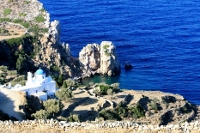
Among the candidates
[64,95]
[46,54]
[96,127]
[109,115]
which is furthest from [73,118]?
[46,54]

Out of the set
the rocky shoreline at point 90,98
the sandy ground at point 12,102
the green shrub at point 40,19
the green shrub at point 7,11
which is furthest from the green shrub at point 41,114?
the green shrub at point 7,11

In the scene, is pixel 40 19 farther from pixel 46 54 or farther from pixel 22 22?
pixel 46 54

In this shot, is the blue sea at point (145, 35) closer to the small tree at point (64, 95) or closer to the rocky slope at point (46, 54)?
the rocky slope at point (46, 54)

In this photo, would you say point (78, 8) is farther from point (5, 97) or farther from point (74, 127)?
point (74, 127)

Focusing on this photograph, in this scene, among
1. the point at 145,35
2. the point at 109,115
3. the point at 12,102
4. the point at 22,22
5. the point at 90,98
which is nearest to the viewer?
the point at 12,102

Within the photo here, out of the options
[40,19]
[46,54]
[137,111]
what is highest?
[40,19]

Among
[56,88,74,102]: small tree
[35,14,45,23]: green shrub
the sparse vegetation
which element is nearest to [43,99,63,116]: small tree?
[56,88,74,102]: small tree

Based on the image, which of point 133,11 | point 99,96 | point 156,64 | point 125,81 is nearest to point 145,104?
point 99,96

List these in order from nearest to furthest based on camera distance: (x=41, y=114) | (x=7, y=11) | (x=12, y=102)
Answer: (x=41, y=114) < (x=12, y=102) < (x=7, y=11)
